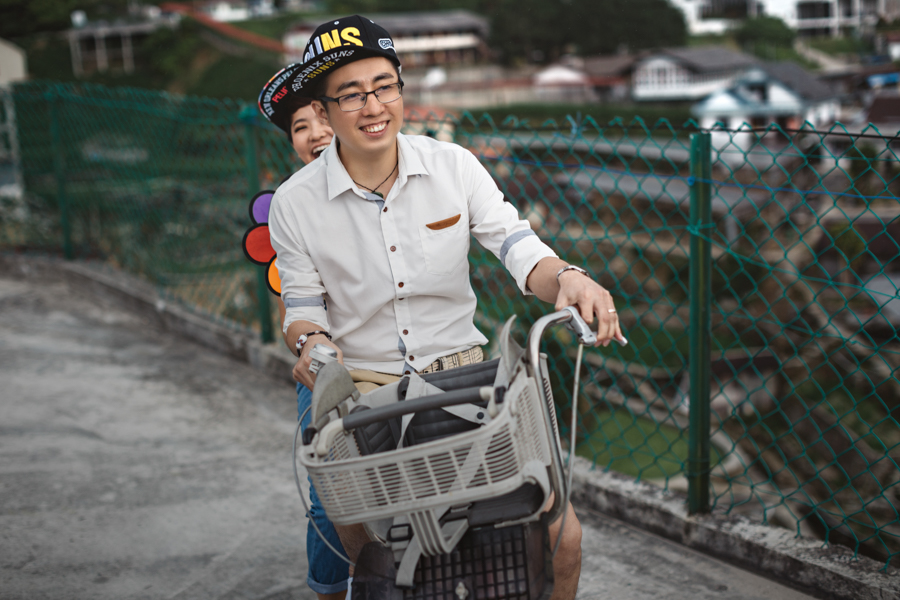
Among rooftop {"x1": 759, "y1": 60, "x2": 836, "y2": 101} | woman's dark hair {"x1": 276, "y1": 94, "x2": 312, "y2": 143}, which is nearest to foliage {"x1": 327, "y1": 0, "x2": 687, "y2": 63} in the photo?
rooftop {"x1": 759, "y1": 60, "x2": 836, "y2": 101}

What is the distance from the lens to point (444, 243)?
1.72 metres

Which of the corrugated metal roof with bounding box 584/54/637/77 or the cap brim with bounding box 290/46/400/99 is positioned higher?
the corrugated metal roof with bounding box 584/54/637/77

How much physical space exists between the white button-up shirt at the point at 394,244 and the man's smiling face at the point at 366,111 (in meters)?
0.08

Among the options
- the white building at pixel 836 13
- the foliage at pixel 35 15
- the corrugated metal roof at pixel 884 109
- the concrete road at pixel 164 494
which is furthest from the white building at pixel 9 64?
the foliage at pixel 35 15

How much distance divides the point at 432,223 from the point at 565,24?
186 feet

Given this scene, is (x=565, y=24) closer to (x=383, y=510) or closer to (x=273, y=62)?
(x=273, y=62)

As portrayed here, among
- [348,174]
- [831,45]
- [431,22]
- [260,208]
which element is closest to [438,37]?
[431,22]

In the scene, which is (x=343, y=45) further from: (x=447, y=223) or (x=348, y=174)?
(x=447, y=223)

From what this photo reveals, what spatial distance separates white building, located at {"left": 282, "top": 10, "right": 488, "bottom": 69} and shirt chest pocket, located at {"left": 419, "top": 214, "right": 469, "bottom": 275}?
59.9 metres

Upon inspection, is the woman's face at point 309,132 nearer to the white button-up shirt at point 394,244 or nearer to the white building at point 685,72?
the white button-up shirt at point 394,244

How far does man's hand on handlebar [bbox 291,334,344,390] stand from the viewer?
1559 mm

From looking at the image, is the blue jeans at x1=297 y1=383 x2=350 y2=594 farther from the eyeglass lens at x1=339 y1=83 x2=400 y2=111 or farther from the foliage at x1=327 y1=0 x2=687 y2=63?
the foliage at x1=327 y1=0 x2=687 y2=63

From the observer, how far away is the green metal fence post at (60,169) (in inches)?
249

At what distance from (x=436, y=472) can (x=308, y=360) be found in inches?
19.9
